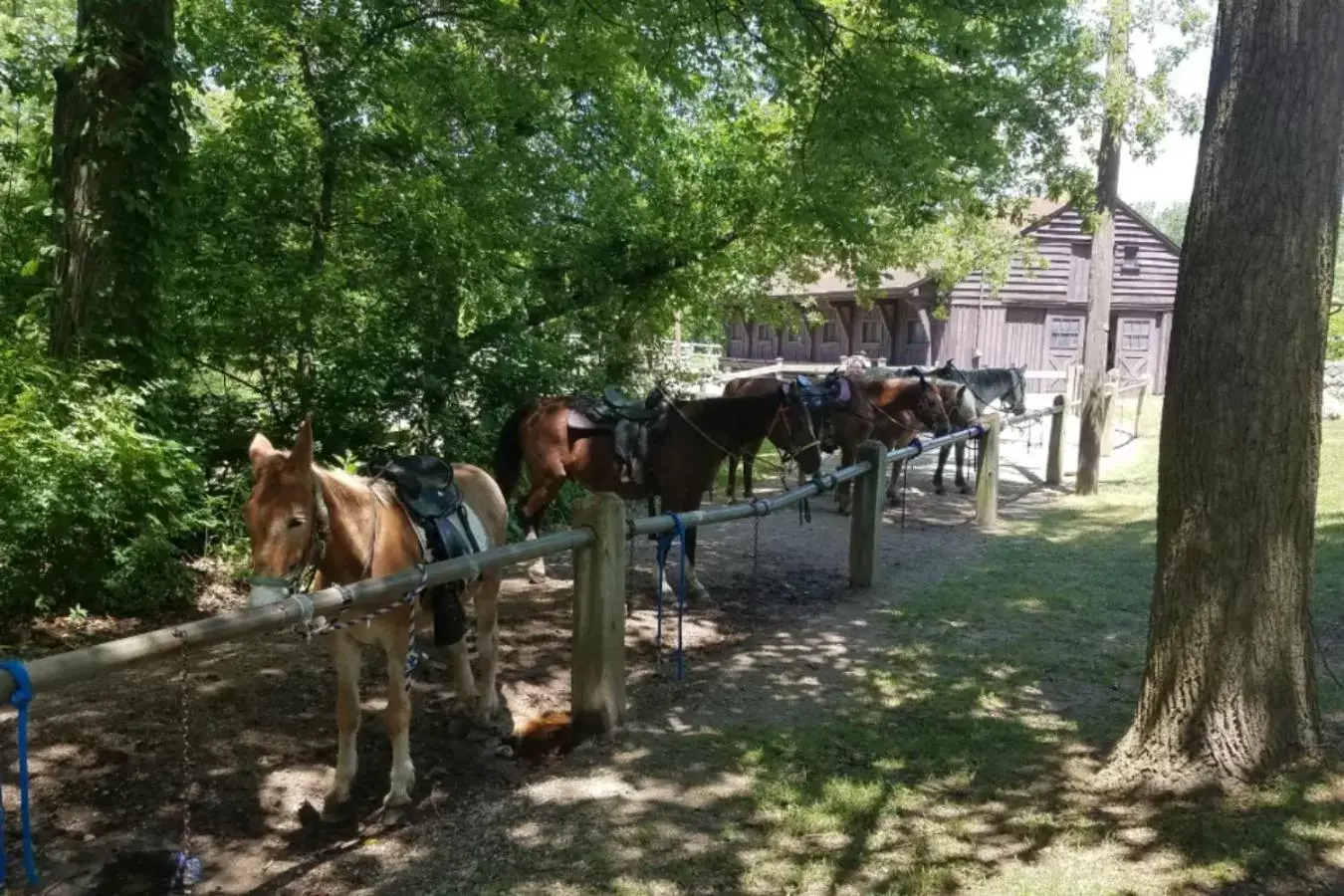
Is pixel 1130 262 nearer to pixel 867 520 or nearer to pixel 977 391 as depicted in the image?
pixel 977 391

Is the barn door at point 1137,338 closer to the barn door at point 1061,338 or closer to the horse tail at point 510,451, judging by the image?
the barn door at point 1061,338

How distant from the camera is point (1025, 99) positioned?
1158 centimetres

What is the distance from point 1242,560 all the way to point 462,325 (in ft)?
31.4

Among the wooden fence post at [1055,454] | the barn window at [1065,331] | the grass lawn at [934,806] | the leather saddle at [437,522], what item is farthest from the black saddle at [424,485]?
the barn window at [1065,331]

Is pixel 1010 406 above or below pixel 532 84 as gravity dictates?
below

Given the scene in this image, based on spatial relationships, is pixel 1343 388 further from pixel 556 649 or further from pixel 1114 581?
pixel 556 649

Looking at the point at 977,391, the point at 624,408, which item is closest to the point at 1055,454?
the point at 977,391

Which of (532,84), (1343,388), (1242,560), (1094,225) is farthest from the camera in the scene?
(1343,388)

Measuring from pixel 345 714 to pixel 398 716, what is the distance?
0.80 ft

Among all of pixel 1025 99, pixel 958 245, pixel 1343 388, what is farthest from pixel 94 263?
pixel 1343 388

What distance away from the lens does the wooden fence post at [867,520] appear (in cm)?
798

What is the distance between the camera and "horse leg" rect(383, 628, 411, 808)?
416cm

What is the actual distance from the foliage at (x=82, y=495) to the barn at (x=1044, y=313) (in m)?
27.7

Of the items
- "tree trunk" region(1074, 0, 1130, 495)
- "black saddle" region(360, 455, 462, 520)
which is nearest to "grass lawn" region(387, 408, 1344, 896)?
"black saddle" region(360, 455, 462, 520)
